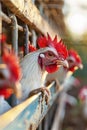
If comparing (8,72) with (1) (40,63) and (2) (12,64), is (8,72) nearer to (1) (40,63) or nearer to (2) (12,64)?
(2) (12,64)

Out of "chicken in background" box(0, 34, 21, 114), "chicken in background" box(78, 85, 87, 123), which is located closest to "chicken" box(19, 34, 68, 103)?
"chicken in background" box(0, 34, 21, 114)

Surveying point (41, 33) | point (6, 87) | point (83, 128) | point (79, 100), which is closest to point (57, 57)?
point (41, 33)

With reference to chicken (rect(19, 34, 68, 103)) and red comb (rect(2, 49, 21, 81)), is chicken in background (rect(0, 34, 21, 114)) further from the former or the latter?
A: chicken (rect(19, 34, 68, 103))

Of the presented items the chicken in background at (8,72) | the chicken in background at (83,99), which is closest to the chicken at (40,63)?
the chicken in background at (8,72)

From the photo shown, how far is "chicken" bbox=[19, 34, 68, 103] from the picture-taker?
9.93 ft

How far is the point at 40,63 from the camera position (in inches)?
126

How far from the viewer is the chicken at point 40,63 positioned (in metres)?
3.03

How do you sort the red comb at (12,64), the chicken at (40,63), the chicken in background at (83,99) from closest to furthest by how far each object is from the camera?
the red comb at (12,64), the chicken at (40,63), the chicken in background at (83,99)

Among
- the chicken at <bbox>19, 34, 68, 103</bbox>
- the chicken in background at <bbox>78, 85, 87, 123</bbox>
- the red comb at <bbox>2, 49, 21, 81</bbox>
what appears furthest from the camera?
the chicken in background at <bbox>78, 85, 87, 123</bbox>

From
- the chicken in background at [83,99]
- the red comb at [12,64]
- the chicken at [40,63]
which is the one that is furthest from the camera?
the chicken in background at [83,99]

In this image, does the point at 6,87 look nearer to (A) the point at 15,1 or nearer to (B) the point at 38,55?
(A) the point at 15,1

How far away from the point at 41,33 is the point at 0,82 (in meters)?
3.69

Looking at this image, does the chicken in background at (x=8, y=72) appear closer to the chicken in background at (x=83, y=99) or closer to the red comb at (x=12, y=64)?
the red comb at (x=12, y=64)

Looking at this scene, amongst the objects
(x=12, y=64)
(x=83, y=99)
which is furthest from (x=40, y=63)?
(x=83, y=99)
